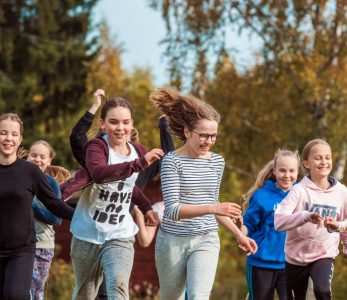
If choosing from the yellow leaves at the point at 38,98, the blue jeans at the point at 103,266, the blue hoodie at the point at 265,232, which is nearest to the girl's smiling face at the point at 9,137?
the blue jeans at the point at 103,266

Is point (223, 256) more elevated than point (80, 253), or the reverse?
point (80, 253)

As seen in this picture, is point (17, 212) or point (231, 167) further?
point (231, 167)

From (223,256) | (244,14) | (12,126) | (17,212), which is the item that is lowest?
(223,256)

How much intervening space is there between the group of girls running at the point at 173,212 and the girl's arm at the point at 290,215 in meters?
0.01

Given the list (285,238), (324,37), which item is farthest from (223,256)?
(285,238)

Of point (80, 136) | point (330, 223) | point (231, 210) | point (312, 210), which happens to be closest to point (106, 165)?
point (80, 136)

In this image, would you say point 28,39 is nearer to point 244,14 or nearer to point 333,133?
point 244,14

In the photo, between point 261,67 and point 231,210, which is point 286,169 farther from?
point 261,67

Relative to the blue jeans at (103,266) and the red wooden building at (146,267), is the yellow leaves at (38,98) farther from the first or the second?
the blue jeans at (103,266)

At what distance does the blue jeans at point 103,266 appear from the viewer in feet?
27.7

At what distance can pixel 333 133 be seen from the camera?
22.2m

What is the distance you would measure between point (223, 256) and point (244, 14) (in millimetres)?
14913

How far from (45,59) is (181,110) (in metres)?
32.5

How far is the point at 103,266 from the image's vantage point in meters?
8.63
